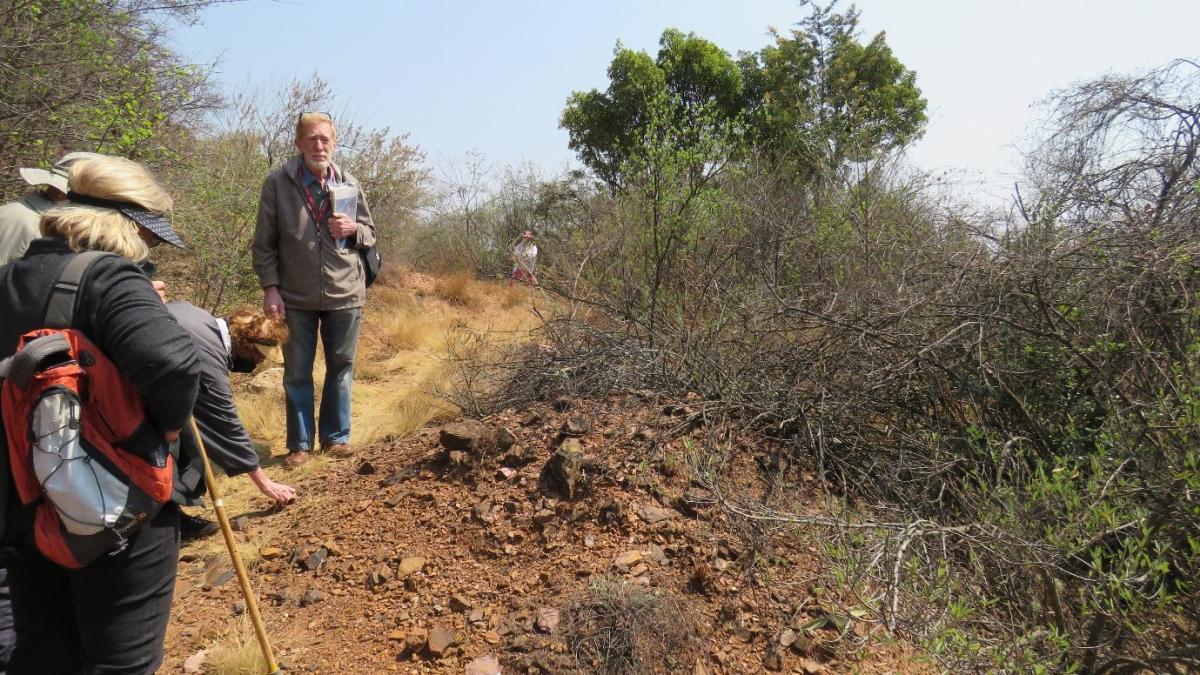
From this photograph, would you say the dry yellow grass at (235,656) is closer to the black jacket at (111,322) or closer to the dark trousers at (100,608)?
the dark trousers at (100,608)

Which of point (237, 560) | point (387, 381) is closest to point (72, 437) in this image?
point (237, 560)

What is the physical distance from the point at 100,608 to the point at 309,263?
235 cm

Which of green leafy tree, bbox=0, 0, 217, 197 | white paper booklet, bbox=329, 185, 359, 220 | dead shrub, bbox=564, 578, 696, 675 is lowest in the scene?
dead shrub, bbox=564, 578, 696, 675

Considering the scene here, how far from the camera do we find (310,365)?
3.83 m

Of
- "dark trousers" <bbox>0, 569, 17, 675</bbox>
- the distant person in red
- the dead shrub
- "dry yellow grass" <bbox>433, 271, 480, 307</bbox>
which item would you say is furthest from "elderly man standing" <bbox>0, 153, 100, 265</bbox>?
"dry yellow grass" <bbox>433, 271, 480, 307</bbox>

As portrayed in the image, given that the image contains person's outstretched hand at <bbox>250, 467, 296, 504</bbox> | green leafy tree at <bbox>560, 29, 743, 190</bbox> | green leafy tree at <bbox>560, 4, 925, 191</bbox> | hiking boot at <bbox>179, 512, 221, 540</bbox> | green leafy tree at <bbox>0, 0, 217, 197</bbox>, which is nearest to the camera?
person's outstretched hand at <bbox>250, 467, 296, 504</bbox>

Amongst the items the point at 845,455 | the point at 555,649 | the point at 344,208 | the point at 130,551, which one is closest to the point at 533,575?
the point at 555,649

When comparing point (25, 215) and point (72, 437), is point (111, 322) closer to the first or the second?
point (72, 437)

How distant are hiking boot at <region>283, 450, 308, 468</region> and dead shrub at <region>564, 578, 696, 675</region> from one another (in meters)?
2.22

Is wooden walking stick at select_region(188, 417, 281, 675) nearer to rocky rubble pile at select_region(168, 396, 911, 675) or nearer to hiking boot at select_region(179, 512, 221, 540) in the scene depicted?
rocky rubble pile at select_region(168, 396, 911, 675)

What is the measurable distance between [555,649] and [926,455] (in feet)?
6.43

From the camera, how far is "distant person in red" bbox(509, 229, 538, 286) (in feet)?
15.1

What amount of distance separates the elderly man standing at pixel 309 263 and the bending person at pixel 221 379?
707 mm

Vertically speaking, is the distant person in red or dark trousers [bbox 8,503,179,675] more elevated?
the distant person in red
